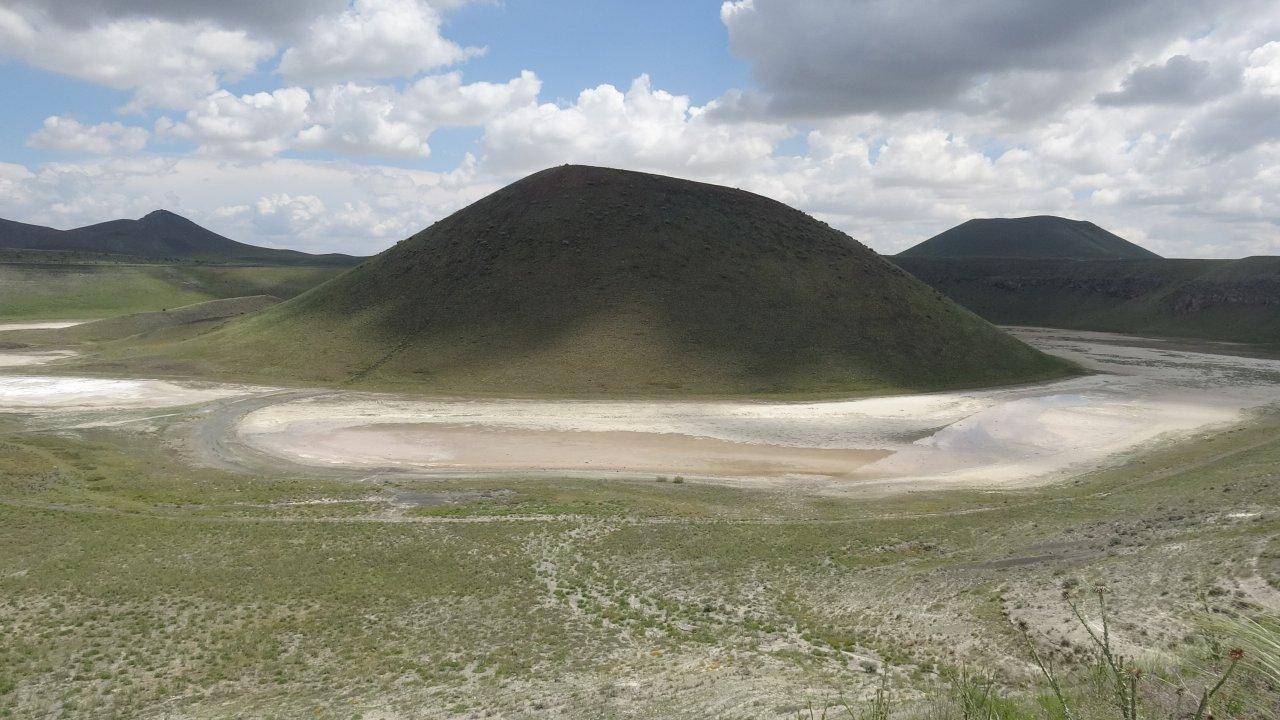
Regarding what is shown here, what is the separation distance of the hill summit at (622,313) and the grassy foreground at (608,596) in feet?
117

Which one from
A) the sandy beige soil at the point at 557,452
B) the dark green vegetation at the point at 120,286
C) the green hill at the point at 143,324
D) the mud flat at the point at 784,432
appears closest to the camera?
the sandy beige soil at the point at 557,452

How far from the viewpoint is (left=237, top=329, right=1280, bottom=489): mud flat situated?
139 feet

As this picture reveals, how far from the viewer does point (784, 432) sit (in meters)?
51.9

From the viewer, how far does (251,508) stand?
32.7 metres

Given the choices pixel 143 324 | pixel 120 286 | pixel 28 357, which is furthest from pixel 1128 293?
pixel 120 286

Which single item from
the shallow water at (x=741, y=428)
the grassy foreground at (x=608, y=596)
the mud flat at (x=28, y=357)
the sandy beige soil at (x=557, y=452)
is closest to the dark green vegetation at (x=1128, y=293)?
the shallow water at (x=741, y=428)

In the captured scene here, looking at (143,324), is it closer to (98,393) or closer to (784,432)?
(98,393)

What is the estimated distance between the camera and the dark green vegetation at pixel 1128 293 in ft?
414

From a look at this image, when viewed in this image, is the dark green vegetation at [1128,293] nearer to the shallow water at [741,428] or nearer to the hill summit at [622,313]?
the shallow water at [741,428]

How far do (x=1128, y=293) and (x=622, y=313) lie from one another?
414ft

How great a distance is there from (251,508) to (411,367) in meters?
41.6

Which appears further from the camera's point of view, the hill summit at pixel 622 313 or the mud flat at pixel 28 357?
the mud flat at pixel 28 357

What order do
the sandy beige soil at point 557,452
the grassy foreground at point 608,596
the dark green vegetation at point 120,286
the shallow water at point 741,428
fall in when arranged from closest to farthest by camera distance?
the grassy foreground at point 608,596, the sandy beige soil at point 557,452, the shallow water at point 741,428, the dark green vegetation at point 120,286

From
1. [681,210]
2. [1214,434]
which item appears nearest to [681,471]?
[1214,434]
